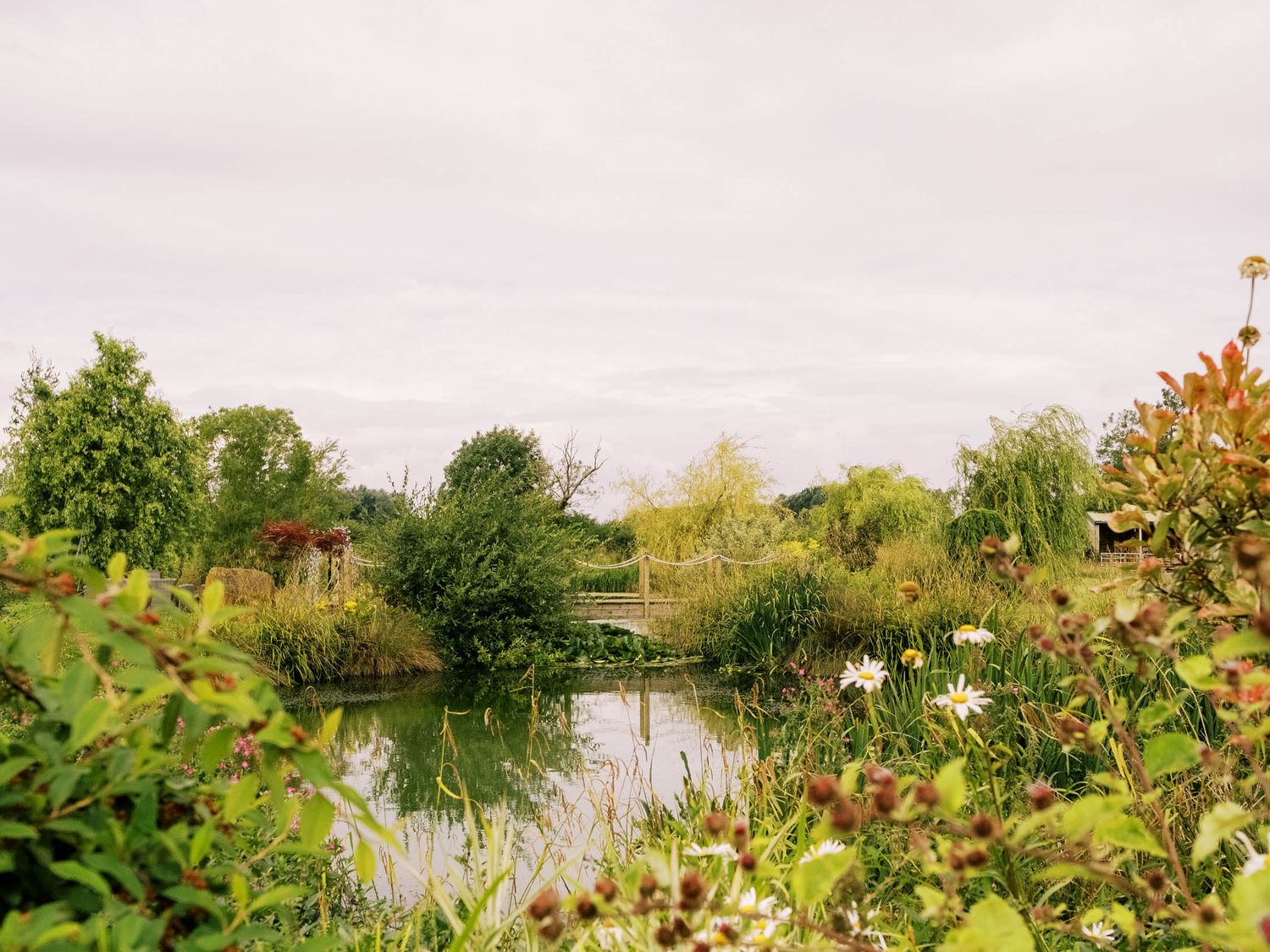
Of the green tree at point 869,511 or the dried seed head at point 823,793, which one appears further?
the green tree at point 869,511

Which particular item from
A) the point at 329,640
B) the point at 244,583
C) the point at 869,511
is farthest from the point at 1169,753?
the point at 869,511

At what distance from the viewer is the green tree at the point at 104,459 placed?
1430cm

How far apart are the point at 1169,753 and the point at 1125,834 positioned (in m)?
0.10

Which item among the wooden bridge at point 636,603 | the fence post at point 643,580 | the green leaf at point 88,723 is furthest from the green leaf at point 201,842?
the fence post at point 643,580

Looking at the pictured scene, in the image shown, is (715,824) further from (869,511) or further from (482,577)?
(869,511)

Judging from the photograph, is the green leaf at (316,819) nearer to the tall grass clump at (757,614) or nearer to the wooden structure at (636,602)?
the tall grass clump at (757,614)

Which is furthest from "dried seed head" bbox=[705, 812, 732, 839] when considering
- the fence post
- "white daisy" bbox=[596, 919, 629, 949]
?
the fence post

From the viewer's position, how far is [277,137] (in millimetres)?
8250

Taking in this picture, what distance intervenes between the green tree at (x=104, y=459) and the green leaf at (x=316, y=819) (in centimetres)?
Result: 1500

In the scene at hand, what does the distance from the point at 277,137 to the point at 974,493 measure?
9228 millimetres

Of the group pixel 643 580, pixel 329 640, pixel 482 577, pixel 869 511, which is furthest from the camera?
pixel 869 511

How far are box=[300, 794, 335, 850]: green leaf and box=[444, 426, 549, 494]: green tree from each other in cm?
2706

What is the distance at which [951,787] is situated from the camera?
95cm

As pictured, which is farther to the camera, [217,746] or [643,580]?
[643,580]
